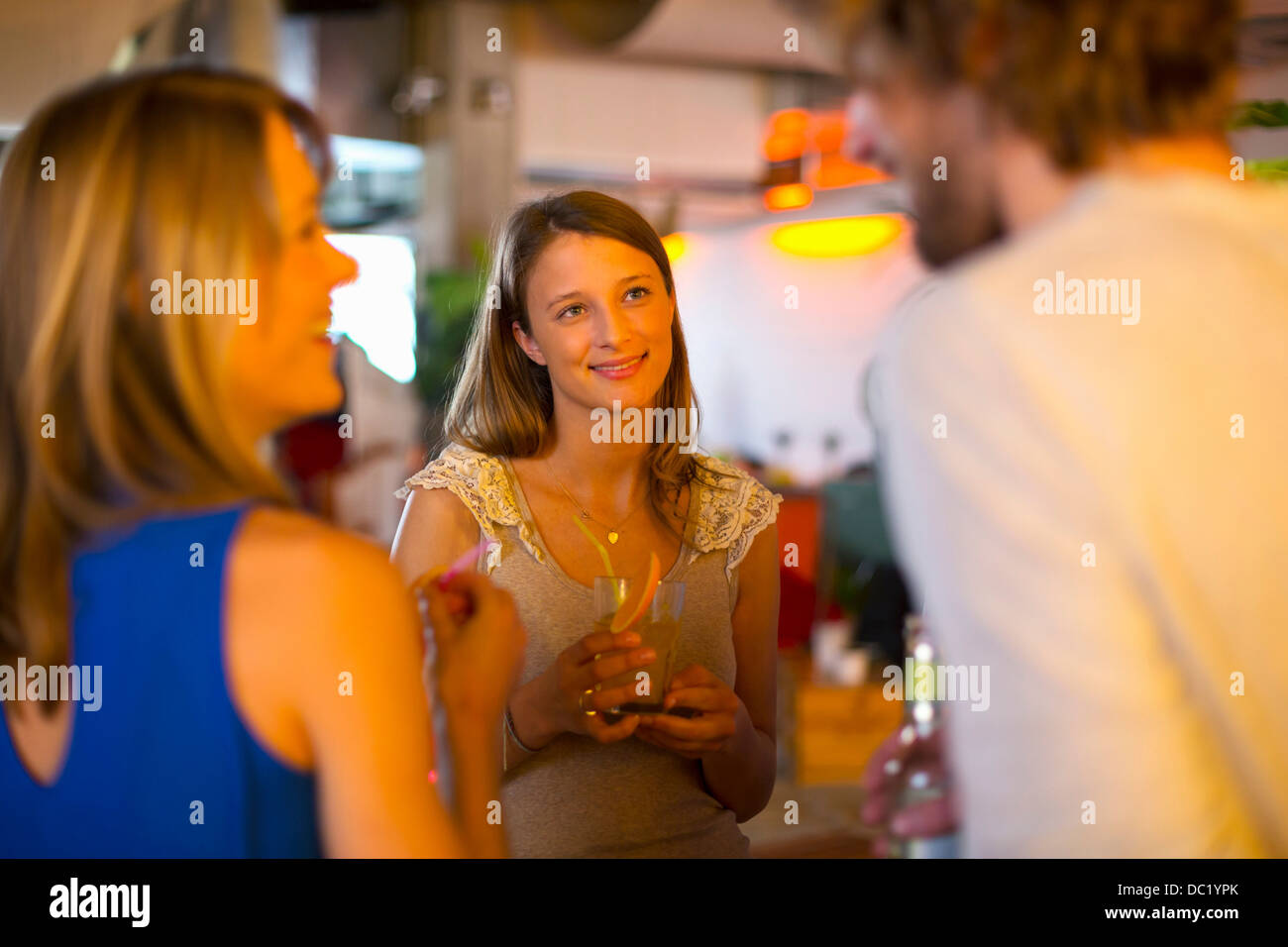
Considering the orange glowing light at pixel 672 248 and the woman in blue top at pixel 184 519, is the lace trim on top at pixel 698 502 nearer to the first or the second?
the orange glowing light at pixel 672 248

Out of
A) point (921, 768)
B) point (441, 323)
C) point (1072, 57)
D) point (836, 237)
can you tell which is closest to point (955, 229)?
point (1072, 57)

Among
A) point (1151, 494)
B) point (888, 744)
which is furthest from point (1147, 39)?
point (888, 744)

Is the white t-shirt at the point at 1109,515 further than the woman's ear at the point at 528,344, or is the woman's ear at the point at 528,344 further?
the woman's ear at the point at 528,344

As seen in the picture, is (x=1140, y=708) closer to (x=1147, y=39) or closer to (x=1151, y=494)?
(x=1151, y=494)

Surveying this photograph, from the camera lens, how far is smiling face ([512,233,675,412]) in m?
1.36

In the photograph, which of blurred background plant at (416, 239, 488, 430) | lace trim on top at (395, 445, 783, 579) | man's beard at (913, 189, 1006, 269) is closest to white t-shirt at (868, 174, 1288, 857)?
man's beard at (913, 189, 1006, 269)

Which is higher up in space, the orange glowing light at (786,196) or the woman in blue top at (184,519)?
the orange glowing light at (786,196)

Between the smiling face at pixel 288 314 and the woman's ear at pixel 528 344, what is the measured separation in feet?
1.57

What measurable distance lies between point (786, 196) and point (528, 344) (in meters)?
4.46

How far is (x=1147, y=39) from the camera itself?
0.84 m

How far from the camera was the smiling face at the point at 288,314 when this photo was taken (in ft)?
2.90

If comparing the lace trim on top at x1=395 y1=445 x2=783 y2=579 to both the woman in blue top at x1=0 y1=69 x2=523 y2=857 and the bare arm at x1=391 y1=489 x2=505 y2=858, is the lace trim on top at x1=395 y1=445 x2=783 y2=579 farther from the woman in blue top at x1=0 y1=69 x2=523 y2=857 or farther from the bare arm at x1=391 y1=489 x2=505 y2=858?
the woman in blue top at x1=0 y1=69 x2=523 y2=857

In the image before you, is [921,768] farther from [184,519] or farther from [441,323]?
[441,323]

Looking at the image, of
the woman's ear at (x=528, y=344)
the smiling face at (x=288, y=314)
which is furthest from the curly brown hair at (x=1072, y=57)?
the woman's ear at (x=528, y=344)
